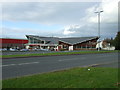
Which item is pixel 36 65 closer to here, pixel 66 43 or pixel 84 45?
pixel 66 43

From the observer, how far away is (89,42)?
2544 inches

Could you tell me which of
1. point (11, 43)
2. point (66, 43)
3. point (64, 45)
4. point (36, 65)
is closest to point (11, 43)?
point (11, 43)

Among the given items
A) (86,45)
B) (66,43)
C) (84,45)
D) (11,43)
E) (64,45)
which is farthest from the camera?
(11,43)

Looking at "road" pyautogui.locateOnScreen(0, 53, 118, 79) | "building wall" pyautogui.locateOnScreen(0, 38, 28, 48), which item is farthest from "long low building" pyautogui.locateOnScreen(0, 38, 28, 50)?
"road" pyautogui.locateOnScreen(0, 53, 118, 79)

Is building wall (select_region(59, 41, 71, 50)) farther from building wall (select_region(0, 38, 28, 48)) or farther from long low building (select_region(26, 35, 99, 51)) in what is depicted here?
building wall (select_region(0, 38, 28, 48))

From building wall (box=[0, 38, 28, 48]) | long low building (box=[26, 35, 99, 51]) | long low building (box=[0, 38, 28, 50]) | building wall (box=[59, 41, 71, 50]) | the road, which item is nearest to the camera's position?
the road

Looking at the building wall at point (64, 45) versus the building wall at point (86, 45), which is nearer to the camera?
the building wall at point (86, 45)

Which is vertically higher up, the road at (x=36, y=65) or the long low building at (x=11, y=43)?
the long low building at (x=11, y=43)

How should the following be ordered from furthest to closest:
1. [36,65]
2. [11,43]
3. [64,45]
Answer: [11,43] → [64,45] → [36,65]

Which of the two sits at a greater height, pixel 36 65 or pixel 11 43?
pixel 11 43

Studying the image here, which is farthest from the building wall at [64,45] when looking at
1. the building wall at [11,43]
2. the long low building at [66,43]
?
the building wall at [11,43]

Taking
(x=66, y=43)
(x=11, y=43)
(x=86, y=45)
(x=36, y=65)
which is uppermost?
(x=11, y=43)

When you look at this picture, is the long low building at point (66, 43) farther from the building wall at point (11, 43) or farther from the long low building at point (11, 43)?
the building wall at point (11, 43)

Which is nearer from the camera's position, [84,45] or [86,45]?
[84,45]
